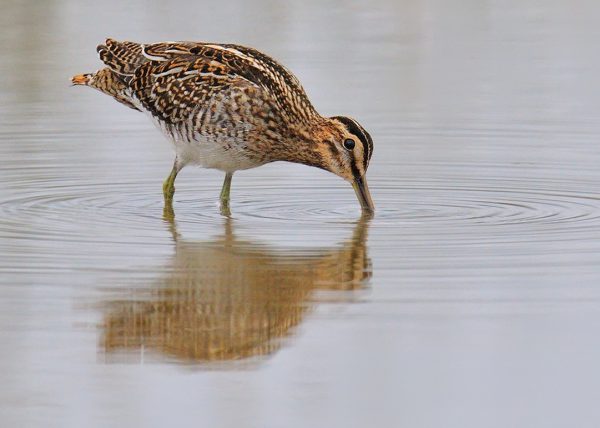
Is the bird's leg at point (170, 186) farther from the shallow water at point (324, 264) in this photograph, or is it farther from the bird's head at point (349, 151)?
the bird's head at point (349, 151)

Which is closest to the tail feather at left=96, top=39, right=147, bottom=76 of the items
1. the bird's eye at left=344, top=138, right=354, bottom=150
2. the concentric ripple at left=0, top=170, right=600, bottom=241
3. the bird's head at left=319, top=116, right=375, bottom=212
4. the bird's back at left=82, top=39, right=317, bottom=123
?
the bird's back at left=82, top=39, right=317, bottom=123

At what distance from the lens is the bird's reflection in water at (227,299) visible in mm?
7270

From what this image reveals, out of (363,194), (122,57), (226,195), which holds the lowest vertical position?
(226,195)

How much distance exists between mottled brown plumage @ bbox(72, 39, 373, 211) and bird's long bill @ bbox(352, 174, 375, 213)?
0.11 m

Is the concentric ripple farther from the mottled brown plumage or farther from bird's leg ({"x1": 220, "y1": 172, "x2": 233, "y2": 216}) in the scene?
the mottled brown plumage

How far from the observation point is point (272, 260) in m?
9.28

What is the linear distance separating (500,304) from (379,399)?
174 cm

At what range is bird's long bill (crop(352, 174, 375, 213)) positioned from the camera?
11195 mm

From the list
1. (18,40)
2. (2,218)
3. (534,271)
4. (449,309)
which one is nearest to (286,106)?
(2,218)

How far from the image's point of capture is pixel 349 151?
11469 millimetres

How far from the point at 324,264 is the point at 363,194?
6.86ft

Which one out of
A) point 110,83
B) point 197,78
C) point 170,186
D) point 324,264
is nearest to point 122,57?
point 110,83

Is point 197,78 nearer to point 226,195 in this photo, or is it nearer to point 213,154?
point 213,154

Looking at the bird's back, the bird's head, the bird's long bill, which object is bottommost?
the bird's long bill
